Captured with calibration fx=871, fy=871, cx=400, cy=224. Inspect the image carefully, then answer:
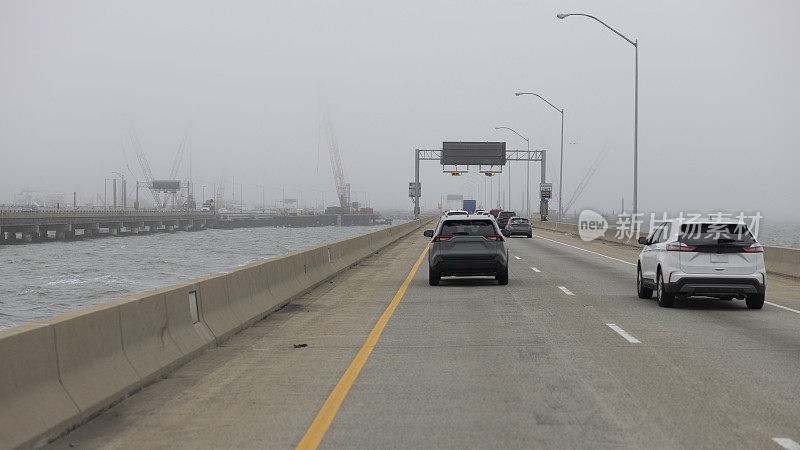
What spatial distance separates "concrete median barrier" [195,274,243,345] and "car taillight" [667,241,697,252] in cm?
760

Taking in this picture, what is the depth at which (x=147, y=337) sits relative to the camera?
8.68 metres

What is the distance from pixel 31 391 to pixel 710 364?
6932 mm

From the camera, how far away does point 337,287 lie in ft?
65.4

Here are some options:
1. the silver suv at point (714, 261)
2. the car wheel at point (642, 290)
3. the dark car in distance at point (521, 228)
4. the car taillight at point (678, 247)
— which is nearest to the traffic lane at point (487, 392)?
the silver suv at point (714, 261)

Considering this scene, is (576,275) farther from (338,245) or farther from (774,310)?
(774,310)

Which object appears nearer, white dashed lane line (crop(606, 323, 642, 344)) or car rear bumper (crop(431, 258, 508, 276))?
white dashed lane line (crop(606, 323, 642, 344))

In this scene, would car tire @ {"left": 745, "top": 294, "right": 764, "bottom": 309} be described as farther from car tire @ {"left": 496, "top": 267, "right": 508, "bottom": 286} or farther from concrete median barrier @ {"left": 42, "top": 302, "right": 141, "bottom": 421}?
concrete median barrier @ {"left": 42, "top": 302, "right": 141, "bottom": 421}

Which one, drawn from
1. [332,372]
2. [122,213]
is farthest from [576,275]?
[122,213]

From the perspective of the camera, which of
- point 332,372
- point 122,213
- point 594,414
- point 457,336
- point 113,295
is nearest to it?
point 594,414

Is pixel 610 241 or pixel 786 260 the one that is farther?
pixel 610 241

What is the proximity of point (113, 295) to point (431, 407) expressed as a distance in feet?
137

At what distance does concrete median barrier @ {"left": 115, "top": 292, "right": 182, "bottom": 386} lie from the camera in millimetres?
8133

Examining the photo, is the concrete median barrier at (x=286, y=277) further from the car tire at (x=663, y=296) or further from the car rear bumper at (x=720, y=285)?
the car rear bumper at (x=720, y=285)

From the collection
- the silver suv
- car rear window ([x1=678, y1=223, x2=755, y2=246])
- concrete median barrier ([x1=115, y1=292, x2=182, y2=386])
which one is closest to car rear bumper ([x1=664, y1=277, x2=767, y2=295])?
the silver suv
